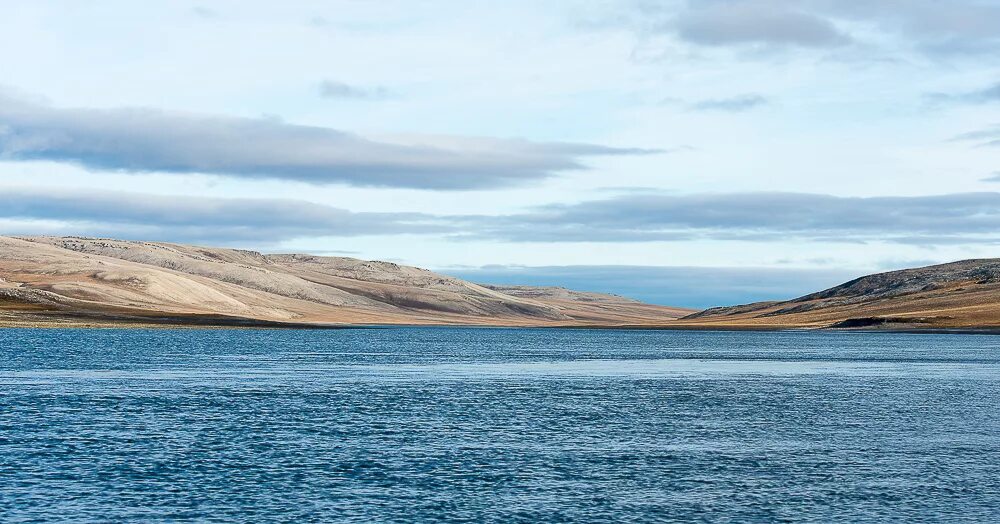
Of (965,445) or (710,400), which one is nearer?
(965,445)

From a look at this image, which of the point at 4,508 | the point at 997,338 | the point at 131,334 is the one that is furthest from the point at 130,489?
the point at 997,338

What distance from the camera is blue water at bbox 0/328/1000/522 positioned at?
34.5 m

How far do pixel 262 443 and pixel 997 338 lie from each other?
17046 centimetres

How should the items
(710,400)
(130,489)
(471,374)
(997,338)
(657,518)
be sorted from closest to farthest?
(657,518)
(130,489)
(710,400)
(471,374)
(997,338)

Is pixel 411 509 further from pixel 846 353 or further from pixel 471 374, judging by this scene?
pixel 846 353

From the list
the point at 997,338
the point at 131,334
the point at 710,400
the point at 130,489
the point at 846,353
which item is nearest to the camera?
the point at 130,489

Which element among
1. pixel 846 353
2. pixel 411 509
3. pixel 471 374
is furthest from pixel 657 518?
pixel 846 353

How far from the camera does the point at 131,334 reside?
166m

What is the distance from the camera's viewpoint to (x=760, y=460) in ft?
144

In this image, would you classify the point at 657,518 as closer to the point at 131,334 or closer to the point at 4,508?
the point at 4,508

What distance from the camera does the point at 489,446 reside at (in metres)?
46.9

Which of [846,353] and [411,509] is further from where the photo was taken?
[846,353]

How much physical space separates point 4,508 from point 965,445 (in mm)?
36681

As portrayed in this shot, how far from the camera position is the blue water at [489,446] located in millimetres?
34531
